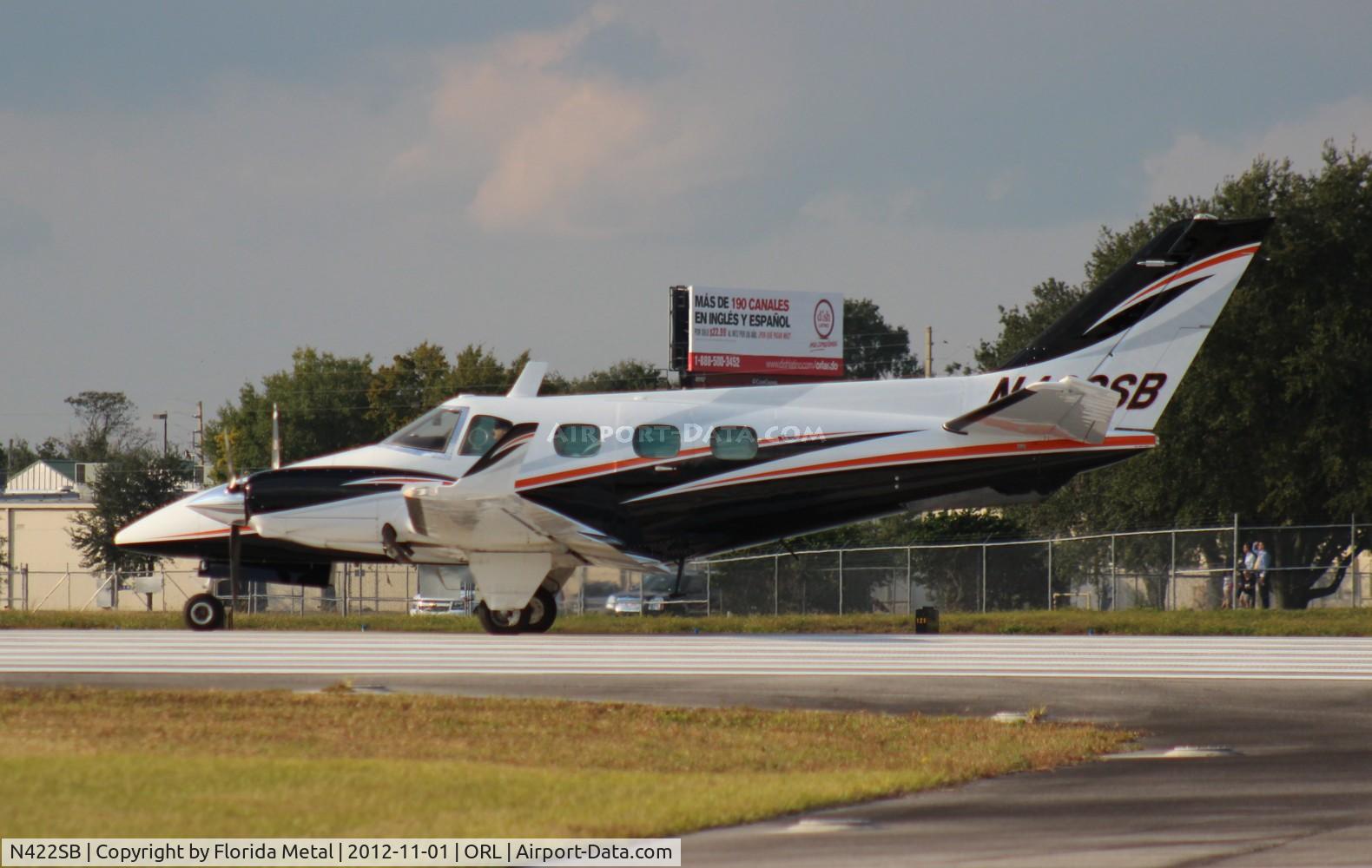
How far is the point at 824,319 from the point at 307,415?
136ft

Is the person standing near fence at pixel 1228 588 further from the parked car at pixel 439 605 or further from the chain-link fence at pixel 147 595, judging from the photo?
the chain-link fence at pixel 147 595

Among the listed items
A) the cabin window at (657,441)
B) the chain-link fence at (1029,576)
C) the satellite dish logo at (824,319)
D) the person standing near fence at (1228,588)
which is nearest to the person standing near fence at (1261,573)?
the chain-link fence at (1029,576)

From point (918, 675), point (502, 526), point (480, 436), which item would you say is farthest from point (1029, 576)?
Result: point (918, 675)

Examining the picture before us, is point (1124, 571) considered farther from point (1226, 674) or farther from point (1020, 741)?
point (1020, 741)

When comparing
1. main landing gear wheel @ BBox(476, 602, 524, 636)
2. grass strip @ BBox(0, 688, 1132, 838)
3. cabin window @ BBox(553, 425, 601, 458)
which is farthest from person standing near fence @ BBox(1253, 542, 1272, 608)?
grass strip @ BBox(0, 688, 1132, 838)

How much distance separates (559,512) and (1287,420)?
34.8 meters

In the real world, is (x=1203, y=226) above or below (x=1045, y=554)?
above

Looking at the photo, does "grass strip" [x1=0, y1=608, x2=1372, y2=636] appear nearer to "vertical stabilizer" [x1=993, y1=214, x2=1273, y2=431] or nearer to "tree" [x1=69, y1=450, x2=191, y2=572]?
"vertical stabilizer" [x1=993, y1=214, x2=1273, y2=431]

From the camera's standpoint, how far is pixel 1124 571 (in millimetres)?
38750

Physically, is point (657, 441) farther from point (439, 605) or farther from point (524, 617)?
point (439, 605)

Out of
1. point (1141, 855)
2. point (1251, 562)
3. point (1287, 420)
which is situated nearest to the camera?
point (1141, 855)

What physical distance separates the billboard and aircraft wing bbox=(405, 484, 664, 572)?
1621 inches

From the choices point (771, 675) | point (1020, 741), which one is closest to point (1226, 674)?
point (1020, 741)

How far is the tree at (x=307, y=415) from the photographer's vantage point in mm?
92250
